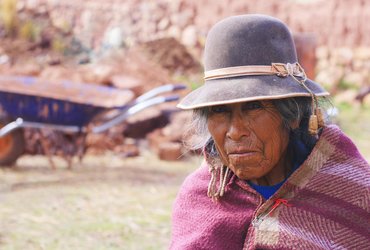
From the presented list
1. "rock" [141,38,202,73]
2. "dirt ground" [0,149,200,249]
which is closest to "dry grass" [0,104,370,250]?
"dirt ground" [0,149,200,249]

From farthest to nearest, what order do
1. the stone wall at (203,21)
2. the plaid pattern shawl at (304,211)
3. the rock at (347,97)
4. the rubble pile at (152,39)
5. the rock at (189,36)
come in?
the rock at (189,36)
the stone wall at (203,21)
the rock at (347,97)
the rubble pile at (152,39)
the plaid pattern shawl at (304,211)

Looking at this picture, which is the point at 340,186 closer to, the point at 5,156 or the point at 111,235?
the point at 111,235

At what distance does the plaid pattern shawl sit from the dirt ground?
261 cm

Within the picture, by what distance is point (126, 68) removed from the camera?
12.0 meters

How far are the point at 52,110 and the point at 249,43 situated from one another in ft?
19.7

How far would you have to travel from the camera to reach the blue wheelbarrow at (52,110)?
325 inches

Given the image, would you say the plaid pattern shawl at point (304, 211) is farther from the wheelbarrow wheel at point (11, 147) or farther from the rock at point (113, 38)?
the rock at point (113, 38)

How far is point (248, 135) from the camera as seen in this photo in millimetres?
2527

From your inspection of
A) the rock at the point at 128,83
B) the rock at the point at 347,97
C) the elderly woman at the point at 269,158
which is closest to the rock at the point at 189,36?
the rock at the point at 347,97

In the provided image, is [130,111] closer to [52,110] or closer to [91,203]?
[52,110]

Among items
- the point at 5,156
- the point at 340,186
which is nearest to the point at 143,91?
the point at 5,156

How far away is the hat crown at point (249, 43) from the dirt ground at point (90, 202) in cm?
285

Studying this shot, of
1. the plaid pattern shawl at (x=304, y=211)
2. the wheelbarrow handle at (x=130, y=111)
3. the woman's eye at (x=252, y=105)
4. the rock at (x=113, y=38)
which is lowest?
the rock at (x=113, y=38)

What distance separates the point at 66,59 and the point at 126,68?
15.0ft
